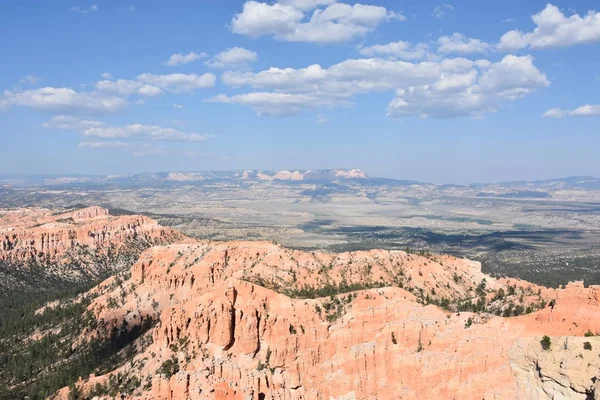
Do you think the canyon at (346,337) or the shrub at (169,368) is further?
the shrub at (169,368)

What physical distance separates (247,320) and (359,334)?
15347 mm

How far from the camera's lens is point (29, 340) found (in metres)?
110

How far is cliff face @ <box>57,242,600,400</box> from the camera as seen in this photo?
53.2m

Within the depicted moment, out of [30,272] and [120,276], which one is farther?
[30,272]

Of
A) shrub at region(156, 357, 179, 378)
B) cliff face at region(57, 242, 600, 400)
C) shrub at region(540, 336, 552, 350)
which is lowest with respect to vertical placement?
shrub at region(156, 357, 179, 378)

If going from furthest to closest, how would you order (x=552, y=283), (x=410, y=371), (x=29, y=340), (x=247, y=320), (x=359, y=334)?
1. (x=552, y=283)
2. (x=29, y=340)
3. (x=247, y=320)
4. (x=359, y=334)
5. (x=410, y=371)

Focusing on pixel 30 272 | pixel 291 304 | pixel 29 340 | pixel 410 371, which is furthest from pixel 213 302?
pixel 30 272

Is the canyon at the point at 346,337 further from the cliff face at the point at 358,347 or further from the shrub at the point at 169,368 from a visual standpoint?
the shrub at the point at 169,368

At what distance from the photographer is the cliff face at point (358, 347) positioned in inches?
2094

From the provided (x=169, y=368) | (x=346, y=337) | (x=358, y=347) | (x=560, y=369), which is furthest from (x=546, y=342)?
(x=169, y=368)

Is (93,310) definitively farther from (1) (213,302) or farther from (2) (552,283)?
(2) (552,283)

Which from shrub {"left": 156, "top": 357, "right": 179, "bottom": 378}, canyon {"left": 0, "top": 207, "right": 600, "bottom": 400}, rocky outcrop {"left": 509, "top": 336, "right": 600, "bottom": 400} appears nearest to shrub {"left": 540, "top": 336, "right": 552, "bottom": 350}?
canyon {"left": 0, "top": 207, "right": 600, "bottom": 400}

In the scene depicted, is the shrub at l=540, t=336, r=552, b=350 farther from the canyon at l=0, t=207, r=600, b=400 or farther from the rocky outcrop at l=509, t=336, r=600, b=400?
the rocky outcrop at l=509, t=336, r=600, b=400

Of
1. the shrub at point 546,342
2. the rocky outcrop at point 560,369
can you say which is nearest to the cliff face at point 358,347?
the rocky outcrop at point 560,369
